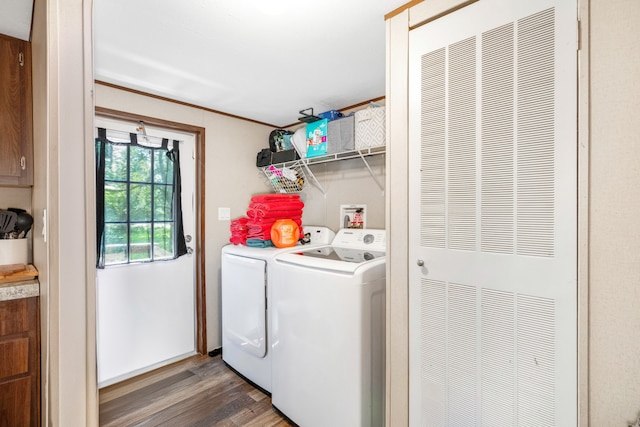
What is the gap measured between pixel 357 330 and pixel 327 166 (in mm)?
1615

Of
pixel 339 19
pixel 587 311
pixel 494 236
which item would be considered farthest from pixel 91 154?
pixel 587 311

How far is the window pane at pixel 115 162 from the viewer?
2.24 meters

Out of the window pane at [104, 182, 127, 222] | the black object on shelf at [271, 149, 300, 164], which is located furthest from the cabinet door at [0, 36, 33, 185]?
the black object on shelf at [271, 149, 300, 164]

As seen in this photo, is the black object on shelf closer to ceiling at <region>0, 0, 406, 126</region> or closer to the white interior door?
ceiling at <region>0, 0, 406, 126</region>

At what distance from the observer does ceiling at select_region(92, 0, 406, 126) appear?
1.33m

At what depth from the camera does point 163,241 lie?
2.52 meters

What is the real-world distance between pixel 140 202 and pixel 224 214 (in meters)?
0.68

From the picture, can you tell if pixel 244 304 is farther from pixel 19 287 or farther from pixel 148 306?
pixel 19 287

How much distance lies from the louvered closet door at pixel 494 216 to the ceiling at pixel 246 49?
0.42m

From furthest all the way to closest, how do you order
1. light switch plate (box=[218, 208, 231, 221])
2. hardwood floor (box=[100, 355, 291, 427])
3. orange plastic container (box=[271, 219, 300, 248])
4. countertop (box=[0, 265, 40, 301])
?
light switch plate (box=[218, 208, 231, 221])
orange plastic container (box=[271, 219, 300, 248])
hardwood floor (box=[100, 355, 291, 427])
countertop (box=[0, 265, 40, 301])

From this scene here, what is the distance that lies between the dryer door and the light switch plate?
0.40 meters

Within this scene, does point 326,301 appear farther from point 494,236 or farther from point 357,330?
point 494,236

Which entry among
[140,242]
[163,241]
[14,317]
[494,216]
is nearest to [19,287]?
[14,317]

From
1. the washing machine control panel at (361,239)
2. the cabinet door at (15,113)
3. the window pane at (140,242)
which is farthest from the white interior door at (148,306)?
the washing machine control panel at (361,239)
